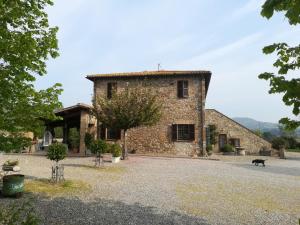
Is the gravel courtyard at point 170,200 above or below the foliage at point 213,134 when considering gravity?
below

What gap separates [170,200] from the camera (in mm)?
8164

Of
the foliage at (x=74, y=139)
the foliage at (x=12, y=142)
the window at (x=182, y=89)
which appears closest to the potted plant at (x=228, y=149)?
the window at (x=182, y=89)

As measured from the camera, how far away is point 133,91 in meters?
17.6

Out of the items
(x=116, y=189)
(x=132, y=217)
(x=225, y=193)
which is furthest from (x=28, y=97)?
(x=225, y=193)

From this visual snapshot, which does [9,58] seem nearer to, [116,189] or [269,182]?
[116,189]

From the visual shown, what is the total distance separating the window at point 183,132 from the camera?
21422 mm

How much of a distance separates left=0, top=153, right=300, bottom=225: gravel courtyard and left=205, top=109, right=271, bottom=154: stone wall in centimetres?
1647

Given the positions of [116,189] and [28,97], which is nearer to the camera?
[28,97]

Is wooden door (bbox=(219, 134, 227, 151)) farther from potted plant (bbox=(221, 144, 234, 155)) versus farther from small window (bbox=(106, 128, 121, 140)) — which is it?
small window (bbox=(106, 128, 121, 140))

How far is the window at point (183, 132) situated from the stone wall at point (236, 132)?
28.8 feet

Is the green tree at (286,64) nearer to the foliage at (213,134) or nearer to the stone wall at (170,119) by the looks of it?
the stone wall at (170,119)

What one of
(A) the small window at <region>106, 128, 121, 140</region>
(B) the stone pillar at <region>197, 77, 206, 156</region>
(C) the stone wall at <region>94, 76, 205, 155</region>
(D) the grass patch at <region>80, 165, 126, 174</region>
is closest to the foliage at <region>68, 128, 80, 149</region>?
(A) the small window at <region>106, 128, 121, 140</region>

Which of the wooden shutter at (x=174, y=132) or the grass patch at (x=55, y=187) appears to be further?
the wooden shutter at (x=174, y=132)

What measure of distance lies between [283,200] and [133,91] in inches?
437
